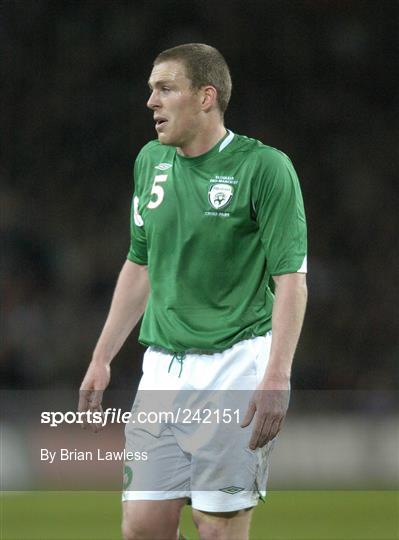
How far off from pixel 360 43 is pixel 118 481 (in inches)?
187

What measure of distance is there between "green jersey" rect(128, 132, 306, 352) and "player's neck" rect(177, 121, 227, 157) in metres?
0.02

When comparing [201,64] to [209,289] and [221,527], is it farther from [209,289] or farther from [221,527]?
[221,527]

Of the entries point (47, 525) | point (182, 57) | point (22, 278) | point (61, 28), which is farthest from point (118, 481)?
point (61, 28)

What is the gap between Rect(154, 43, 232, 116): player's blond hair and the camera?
323cm

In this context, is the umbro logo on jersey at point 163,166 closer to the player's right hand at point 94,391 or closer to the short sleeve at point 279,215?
the short sleeve at point 279,215

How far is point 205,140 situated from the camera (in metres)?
3.24

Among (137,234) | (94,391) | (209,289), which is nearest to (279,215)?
(209,289)

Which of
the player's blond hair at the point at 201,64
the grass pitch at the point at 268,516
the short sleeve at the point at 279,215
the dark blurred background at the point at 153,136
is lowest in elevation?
the grass pitch at the point at 268,516

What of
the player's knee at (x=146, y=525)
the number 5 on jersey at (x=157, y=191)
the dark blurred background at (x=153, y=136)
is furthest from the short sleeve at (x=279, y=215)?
the dark blurred background at (x=153, y=136)

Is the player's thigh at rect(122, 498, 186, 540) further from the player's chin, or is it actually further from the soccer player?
the player's chin

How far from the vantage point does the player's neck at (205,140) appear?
10.6 ft

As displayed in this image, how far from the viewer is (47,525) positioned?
19.3 feet

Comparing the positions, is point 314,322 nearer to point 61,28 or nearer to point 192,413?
point 61,28

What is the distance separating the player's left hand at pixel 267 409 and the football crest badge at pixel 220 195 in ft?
1.72
